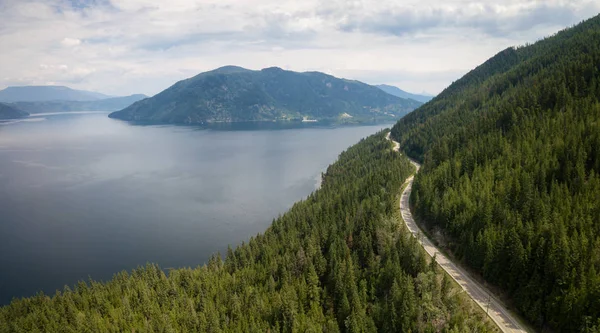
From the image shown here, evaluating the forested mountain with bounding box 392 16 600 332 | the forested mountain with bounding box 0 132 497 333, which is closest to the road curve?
the forested mountain with bounding box 0 132 497 333

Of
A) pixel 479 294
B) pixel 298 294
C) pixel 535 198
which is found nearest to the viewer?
pixel 479 294

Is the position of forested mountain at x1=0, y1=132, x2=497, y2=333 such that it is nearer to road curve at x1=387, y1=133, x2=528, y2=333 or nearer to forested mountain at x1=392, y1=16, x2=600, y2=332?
road curve at x1=387, y1=133, x2=528, y2=333

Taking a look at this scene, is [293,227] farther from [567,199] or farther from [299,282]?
[567,199]

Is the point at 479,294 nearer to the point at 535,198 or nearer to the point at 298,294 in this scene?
the point at 535,198

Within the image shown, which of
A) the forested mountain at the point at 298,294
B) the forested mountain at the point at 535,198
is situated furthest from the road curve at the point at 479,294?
the forested mountain at the point at 535,198

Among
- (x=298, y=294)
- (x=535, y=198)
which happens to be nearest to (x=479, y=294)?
(x=535, y=198)

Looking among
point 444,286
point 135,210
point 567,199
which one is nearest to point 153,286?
point 444,286

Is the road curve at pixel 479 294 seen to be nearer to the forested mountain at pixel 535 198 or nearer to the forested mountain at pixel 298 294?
the forested mountain at pixel 298 294
